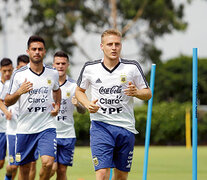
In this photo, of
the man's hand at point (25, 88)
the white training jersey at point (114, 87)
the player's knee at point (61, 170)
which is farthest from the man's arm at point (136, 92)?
the player's knee at point (61, 170)

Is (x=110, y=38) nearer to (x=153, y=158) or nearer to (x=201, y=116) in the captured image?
(x=153, y=158)

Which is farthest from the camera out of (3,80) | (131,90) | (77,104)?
(3,80)

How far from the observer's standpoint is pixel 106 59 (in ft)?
26.2

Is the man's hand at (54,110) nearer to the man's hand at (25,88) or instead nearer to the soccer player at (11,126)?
the man's hand at (25,88)

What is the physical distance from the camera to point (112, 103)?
787cm

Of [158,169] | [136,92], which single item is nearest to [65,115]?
[136,92]

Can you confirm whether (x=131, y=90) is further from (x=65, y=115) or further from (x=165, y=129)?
(x=165, y=129)

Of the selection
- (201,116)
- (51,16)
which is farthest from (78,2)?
(201,116)

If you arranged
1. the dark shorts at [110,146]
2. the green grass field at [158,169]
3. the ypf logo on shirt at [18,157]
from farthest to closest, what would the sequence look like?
the green grass field at [158,169], the ypf logo on shirt at [18,157], the dark shorts at [110,146]

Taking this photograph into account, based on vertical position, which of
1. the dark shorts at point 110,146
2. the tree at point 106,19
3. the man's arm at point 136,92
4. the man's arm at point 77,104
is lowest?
the dark shorts at point 110,146

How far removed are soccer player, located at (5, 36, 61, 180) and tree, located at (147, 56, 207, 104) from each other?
2696 cm

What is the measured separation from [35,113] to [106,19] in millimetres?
31105

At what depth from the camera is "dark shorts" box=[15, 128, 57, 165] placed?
9.13 m

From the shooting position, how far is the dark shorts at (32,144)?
913cm
